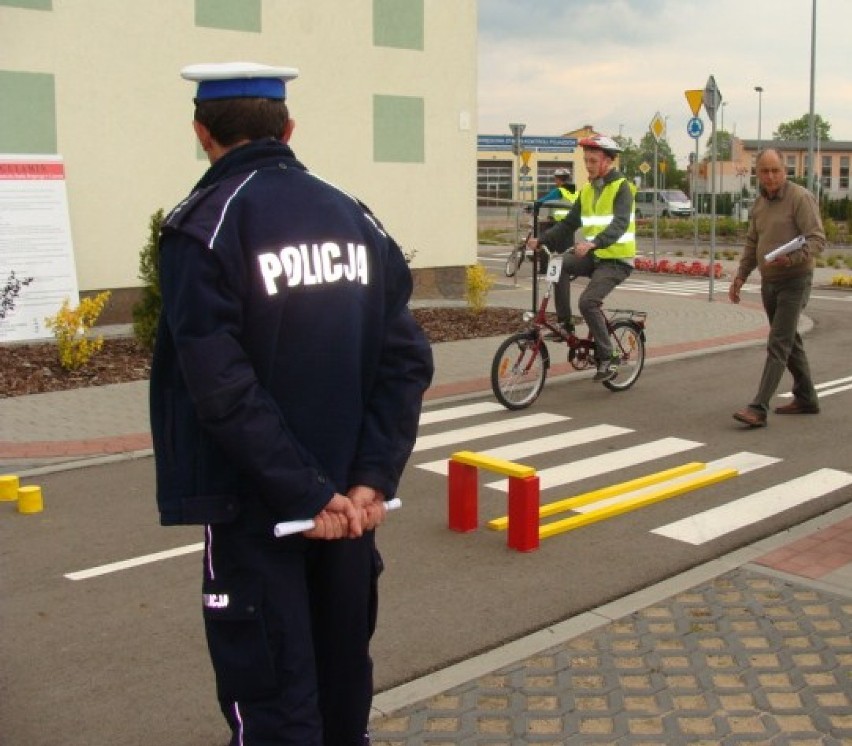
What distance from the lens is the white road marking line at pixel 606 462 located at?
24.4 feet

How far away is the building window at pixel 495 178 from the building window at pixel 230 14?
Answer: 63.9 meters

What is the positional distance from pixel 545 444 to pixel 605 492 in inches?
66.7

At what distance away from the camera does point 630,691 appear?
4.04 meters

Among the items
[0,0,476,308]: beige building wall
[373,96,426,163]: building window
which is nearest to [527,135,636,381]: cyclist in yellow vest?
[0,0,476,308]: beige building wall

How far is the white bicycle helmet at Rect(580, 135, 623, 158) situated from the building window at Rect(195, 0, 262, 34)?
A: 7.66 m

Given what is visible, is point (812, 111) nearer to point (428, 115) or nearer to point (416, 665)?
point (428, 115)

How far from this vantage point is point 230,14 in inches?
620

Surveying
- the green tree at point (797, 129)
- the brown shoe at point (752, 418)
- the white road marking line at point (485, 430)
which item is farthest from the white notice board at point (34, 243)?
the green tree at point (797, 129)

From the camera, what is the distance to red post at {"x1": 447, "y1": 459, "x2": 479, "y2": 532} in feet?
20.2

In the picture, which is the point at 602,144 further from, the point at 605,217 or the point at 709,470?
Answer: the point at 709,470

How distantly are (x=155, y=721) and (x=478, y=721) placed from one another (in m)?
1.11

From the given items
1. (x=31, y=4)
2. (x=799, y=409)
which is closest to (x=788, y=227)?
(x=799, y=409)

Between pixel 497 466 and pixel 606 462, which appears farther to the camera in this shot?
pixel 606 462

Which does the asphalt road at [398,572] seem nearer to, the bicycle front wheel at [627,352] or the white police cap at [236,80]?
the bicycle front wheel at [627,352]
